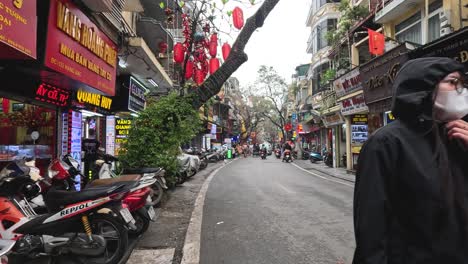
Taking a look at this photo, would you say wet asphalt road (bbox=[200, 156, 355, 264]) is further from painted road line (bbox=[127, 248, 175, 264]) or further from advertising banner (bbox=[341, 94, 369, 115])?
advertising banner (bbox=[341, 94, 369, 115])

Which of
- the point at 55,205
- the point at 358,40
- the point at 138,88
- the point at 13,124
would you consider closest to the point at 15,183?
the point at 55,205

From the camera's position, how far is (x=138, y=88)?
1233 cm

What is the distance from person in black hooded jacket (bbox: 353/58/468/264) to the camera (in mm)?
1471

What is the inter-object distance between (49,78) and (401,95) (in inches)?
267

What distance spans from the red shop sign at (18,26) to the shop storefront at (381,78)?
11.4 metres

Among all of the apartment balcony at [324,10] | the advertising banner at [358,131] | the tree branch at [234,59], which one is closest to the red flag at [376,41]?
the advertising banner at [358,131]

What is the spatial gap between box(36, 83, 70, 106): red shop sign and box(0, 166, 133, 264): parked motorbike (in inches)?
138

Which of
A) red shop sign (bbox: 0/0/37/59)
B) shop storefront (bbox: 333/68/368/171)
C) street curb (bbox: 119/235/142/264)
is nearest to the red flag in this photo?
shop storefront (bbox: 333/68/368/171)

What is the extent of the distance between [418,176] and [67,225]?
152 inches

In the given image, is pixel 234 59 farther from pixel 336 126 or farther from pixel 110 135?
pixel 336 126

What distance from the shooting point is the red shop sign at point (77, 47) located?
557cm

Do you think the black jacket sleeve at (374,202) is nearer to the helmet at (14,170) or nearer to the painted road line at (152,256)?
the painted road line at (152,256)

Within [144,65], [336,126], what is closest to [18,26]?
[144,65]

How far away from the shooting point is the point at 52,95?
25.9 feet
